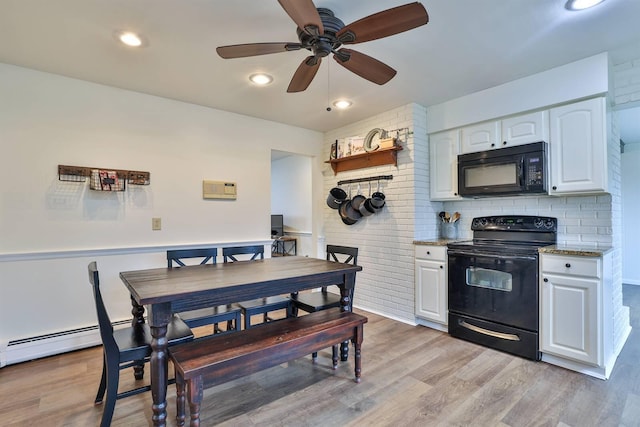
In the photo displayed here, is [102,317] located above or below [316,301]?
above

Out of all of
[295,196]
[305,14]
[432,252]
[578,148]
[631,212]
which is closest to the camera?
[305,14]

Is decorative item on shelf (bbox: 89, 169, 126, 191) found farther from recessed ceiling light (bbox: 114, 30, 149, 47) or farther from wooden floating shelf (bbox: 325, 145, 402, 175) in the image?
wooden floating shelf (bbox: 325, 145, 402, 175)

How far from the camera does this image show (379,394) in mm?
2107

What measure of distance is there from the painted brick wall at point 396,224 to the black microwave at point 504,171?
461mm

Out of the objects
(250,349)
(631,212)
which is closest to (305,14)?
(250,349)

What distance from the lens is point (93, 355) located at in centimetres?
268

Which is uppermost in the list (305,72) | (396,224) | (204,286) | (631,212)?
(305,72)

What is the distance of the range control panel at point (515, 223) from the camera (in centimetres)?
296

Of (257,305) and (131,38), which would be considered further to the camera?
(257,305)

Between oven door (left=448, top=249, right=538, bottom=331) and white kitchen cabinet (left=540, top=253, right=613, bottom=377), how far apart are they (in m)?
0.09

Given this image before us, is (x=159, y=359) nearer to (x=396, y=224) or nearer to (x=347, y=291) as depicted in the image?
(x=347, y=291)

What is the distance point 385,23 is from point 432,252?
2308 millimetres

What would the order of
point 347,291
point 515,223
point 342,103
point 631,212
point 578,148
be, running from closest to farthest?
point 347,291, point 578,148, point 515,223, point 342,103, point 631,212

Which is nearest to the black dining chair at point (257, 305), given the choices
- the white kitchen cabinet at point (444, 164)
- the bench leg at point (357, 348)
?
the bench leg at point (357, 348)
